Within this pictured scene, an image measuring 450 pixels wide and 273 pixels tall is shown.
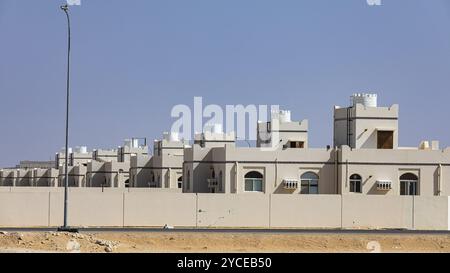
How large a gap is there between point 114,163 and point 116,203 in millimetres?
42098

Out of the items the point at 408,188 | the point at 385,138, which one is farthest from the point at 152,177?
the point at 408,188

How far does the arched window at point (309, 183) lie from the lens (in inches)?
2611

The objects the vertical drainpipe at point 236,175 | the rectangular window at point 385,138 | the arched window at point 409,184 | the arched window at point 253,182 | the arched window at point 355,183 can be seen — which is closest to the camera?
the vertical drainpipe at point 236,175

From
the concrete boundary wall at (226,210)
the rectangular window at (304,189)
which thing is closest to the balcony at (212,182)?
the rectangular window at (304,189)

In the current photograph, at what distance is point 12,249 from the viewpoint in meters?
39.9

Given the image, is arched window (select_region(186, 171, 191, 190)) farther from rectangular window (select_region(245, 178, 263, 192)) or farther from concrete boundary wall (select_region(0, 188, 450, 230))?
concrete boundary wall (select_region(0, 188, 450, 230))

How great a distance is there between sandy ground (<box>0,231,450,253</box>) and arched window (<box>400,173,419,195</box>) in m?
16.0

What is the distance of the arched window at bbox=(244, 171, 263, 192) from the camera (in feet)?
217

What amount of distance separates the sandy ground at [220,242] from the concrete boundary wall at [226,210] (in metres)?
8.61

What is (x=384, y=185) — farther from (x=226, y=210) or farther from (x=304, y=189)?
(x=226, y=210)

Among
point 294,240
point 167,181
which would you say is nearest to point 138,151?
point 167,181

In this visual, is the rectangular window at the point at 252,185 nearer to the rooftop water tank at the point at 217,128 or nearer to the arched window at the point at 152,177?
the rooftop water tank at the point at 217,128
